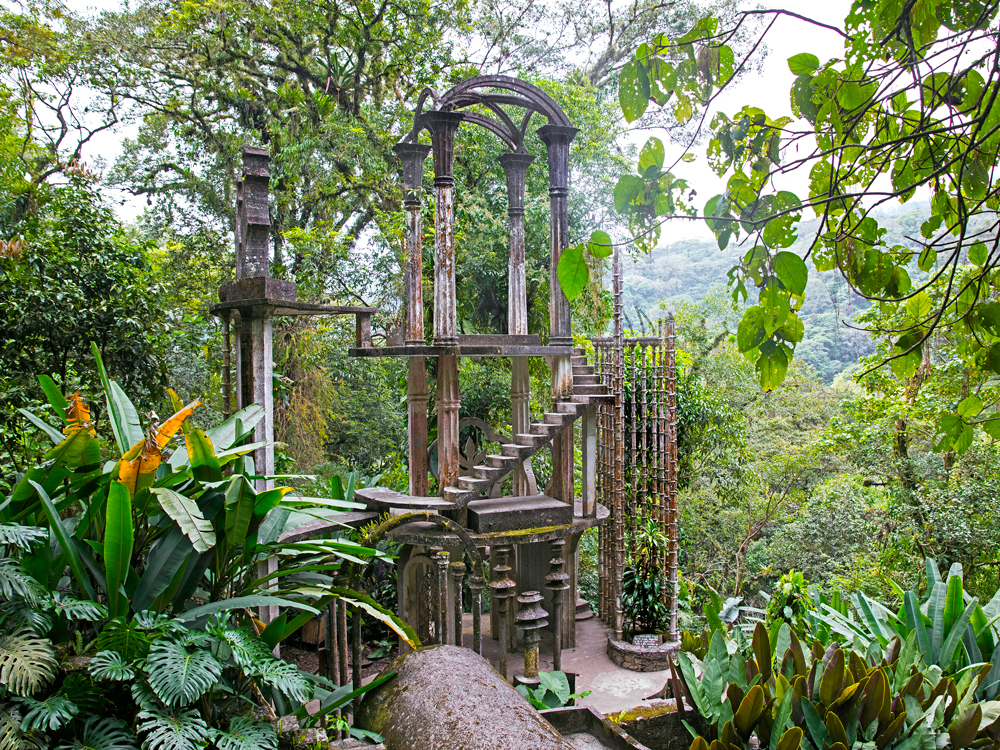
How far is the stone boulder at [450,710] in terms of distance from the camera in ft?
8.13

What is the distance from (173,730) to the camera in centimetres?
232

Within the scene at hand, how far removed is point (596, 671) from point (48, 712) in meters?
4.98

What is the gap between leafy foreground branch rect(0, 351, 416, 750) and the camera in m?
2.33

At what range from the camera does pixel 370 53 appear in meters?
11.2

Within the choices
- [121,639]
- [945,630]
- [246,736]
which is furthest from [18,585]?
[945,630]

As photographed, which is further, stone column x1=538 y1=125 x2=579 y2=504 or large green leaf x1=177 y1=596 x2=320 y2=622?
stone column x1=538 y1=125 x2=579 y2=504

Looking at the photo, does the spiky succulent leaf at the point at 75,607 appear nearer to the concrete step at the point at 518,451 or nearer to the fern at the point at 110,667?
the fern at the point at 110,667

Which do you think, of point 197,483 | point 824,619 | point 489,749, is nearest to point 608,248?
point 489,749

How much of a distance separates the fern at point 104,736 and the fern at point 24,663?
0.23 m

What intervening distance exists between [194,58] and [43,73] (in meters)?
2.21

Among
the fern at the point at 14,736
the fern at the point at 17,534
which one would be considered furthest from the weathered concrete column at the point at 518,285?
the fern at the point at 14,736

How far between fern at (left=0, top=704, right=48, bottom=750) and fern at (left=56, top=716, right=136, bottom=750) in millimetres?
94

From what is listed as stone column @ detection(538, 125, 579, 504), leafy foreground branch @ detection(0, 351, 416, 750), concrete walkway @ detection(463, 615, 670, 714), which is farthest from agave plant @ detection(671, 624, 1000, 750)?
stone column @ detection(538, 125, 579, 504)

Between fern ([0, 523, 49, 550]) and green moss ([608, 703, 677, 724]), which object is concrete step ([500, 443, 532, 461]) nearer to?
green moss ([608, 703, 677, 724])
